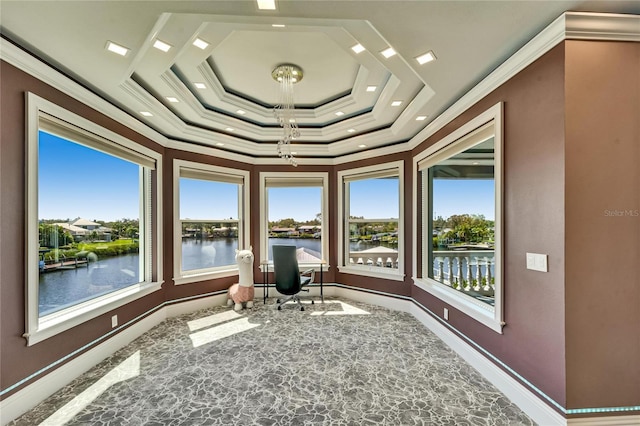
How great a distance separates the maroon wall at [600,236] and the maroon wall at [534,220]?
0.05 meters

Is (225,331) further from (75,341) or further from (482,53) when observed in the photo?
(482,53)

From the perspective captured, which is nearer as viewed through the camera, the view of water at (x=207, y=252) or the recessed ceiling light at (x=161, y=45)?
the recessed ceiling light at (x=161, y=45)

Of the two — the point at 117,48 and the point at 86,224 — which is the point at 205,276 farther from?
the point at 117,48

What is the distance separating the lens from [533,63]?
1969mm

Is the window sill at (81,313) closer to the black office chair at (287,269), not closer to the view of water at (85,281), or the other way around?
the view of water at (85,281)

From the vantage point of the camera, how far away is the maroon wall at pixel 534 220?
1778mm

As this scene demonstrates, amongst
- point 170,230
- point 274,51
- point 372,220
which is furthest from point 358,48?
point 170,230

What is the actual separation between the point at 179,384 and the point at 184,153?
10.2 feet

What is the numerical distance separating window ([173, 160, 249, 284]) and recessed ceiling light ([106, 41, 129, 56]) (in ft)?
7.16

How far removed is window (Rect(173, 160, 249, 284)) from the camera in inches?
166

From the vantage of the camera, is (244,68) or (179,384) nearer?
(179,384)

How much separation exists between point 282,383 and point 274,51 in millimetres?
2928

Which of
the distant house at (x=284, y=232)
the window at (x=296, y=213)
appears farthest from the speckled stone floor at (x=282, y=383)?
the distant house at (x=284, y=232)

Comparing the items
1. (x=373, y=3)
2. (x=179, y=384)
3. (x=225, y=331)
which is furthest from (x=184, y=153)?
(x=373, y=3)
